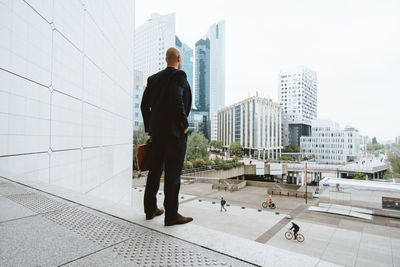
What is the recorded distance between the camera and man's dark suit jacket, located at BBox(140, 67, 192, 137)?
10.3 ft

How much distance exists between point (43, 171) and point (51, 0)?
443 cm

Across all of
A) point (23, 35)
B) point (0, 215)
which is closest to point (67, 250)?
point (0, 215)

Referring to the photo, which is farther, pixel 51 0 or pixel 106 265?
pixel 51 0

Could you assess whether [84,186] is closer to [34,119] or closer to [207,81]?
[34,119]

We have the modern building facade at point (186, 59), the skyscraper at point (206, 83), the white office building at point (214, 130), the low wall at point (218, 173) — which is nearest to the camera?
the low wall at point (218, 173)

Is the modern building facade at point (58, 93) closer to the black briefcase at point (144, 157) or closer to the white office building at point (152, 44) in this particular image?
the black briefcase at point (144, 157)

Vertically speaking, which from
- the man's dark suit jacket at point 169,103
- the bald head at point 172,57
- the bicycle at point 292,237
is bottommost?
the bicycle at point 292,237

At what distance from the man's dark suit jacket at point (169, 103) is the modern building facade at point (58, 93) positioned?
3.58 m

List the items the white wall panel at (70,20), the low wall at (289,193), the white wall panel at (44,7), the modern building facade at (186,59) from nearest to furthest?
1. the white wall panel at (44,7)
2. the white wall panel at (70,20)
3. the low wall at (289,193)
4. the modern building facade at (186,59)

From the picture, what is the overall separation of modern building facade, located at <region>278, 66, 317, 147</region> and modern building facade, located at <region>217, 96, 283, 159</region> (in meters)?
21.1

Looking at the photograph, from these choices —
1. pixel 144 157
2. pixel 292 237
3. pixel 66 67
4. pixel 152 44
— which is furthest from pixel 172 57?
pixel 152 44

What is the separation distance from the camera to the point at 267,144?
98.8 meters

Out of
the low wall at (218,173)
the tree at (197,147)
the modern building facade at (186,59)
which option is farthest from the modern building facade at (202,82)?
the low wall at (218,173)

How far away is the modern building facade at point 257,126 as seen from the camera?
9494 centimetres
